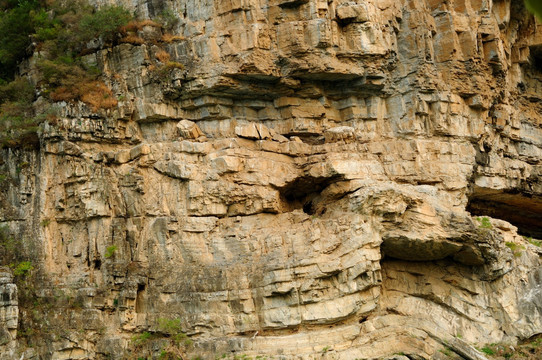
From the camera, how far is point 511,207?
25062mm

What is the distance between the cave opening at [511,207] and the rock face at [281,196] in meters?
2.93

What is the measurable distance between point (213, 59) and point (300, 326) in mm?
7901

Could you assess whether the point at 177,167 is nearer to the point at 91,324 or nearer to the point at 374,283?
the point at 91,324

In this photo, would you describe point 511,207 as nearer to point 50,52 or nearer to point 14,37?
point 50,52

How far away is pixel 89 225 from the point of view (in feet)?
57.8

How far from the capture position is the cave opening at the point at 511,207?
2309 cm

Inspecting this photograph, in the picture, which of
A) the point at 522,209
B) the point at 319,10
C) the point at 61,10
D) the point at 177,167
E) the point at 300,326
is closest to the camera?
the point at 300,326

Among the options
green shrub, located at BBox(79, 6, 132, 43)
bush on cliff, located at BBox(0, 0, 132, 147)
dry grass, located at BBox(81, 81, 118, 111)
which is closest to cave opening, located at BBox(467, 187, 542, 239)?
dry grass, located at BBox(81, 81, 118, 111)

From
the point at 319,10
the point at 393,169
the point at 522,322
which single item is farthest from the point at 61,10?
the point at 522,322

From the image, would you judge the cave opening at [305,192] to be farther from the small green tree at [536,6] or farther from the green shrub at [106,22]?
the small green tree at [536,6]

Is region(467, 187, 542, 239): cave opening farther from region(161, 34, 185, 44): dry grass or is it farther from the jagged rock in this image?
region(161, 34, 185, 44): dry grass

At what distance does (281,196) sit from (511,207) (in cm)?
1117

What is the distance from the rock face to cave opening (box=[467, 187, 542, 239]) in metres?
2.93

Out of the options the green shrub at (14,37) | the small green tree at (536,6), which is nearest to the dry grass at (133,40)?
the green shrub at (14,37)
